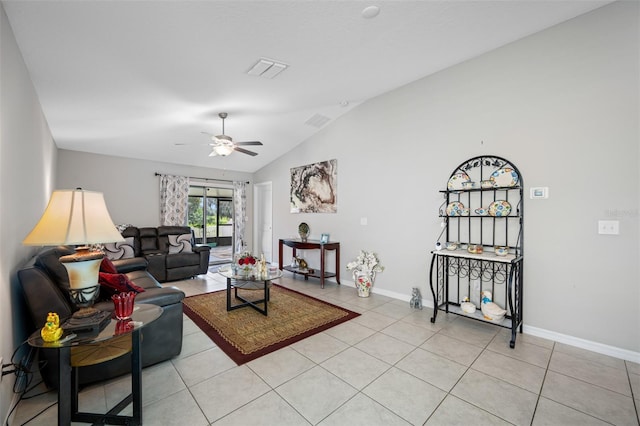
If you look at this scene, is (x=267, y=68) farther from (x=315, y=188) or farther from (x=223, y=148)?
(x=315, y=188)

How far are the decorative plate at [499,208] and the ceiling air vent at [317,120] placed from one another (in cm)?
299

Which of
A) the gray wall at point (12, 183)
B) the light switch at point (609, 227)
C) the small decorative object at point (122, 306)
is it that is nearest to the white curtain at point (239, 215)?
the gray wall at point (12, 183)

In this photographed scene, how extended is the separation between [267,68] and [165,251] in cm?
407

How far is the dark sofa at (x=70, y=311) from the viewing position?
1.72 meters

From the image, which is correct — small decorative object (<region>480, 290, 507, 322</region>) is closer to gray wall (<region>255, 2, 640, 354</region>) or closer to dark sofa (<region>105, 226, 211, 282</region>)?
gray wall (<region>255, 2, 640, 354</region>)

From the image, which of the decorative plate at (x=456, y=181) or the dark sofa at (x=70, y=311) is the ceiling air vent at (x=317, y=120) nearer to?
the decorative plate at (x=456, y=181)

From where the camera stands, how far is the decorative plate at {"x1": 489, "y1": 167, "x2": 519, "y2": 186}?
2.87 m

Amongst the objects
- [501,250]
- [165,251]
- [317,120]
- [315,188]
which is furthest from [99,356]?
[317,120]

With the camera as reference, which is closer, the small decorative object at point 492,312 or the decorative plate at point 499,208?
the small decorative object at point 492,312

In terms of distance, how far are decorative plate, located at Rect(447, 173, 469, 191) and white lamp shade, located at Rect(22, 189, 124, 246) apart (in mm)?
Answer: 3343

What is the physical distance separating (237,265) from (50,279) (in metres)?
1.84

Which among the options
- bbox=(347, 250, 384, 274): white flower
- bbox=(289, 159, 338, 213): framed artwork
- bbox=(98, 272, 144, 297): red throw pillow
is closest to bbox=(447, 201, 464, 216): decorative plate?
bbox=(347, 250, 384, 274): white flower

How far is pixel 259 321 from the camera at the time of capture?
308 centimetres

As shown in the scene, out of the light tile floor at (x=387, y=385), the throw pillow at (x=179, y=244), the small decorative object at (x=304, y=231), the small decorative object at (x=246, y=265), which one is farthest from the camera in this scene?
A: the throw pillow at (x=179, y=244)
